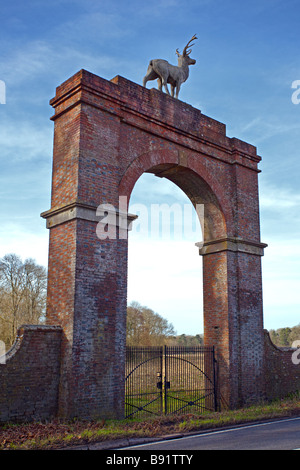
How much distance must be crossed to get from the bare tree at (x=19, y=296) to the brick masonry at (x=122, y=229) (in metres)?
17.6

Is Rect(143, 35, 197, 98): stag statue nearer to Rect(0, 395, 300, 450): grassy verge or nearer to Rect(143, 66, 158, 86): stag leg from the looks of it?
Rect(143, 66, 158, 86): stag leg

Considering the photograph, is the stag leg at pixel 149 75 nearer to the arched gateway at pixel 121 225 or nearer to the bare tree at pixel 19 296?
the arched gateway at pixel 121 225

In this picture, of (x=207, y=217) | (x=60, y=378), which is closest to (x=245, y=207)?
(x=207, y=217)

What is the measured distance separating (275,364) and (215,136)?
296 inches

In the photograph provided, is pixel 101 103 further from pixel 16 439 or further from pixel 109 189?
pixel 16 439

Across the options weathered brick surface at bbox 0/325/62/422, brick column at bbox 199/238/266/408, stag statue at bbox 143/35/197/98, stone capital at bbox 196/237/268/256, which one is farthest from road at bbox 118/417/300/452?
stag statue at bbox 143/35/197/98

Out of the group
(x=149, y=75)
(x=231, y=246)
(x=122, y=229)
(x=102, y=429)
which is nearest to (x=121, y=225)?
(x=122, y=229)

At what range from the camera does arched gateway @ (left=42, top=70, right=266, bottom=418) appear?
30.2ft

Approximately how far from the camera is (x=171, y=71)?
12875 mm

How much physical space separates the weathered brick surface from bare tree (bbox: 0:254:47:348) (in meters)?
18.5

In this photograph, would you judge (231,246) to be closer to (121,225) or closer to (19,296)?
(121,225)

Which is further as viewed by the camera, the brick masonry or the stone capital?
the stone capital

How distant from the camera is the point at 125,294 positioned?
33.1 feet

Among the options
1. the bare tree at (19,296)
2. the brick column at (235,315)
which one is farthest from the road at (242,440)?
the bare tree at (19,296)
